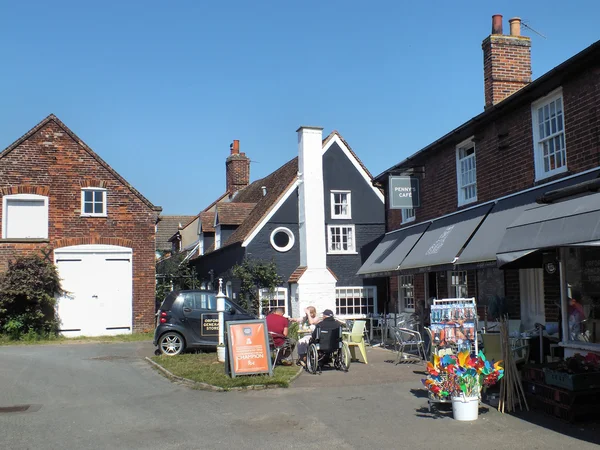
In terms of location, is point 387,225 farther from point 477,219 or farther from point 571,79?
point 571,79

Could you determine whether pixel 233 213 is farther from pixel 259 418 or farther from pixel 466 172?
pixel 259 418

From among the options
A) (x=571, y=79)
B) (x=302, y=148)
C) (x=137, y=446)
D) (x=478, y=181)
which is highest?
(x=302, y=148)

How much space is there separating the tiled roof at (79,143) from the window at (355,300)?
26.0 ft

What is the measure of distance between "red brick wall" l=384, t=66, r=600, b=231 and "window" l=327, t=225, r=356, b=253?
5.68m

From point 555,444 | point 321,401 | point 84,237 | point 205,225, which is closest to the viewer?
point 555,444

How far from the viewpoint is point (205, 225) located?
33781 millimetres

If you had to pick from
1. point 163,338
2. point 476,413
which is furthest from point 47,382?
point 476,413

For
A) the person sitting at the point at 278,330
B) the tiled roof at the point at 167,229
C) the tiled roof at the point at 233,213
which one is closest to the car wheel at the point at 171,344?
the person sitting at the point at 278,330

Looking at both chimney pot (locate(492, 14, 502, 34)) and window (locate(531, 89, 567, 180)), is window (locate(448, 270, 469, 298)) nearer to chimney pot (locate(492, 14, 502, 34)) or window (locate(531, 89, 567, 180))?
window (locate(531, 89, 567, 180))

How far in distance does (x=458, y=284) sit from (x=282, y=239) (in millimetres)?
10426

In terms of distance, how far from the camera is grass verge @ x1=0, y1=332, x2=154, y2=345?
2192 centimetres

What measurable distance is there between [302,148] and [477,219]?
12.2 m

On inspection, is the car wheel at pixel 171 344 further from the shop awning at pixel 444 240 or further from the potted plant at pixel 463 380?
the potted plant at pixel 463 380

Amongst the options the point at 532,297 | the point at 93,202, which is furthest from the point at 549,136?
the point at 93,202
